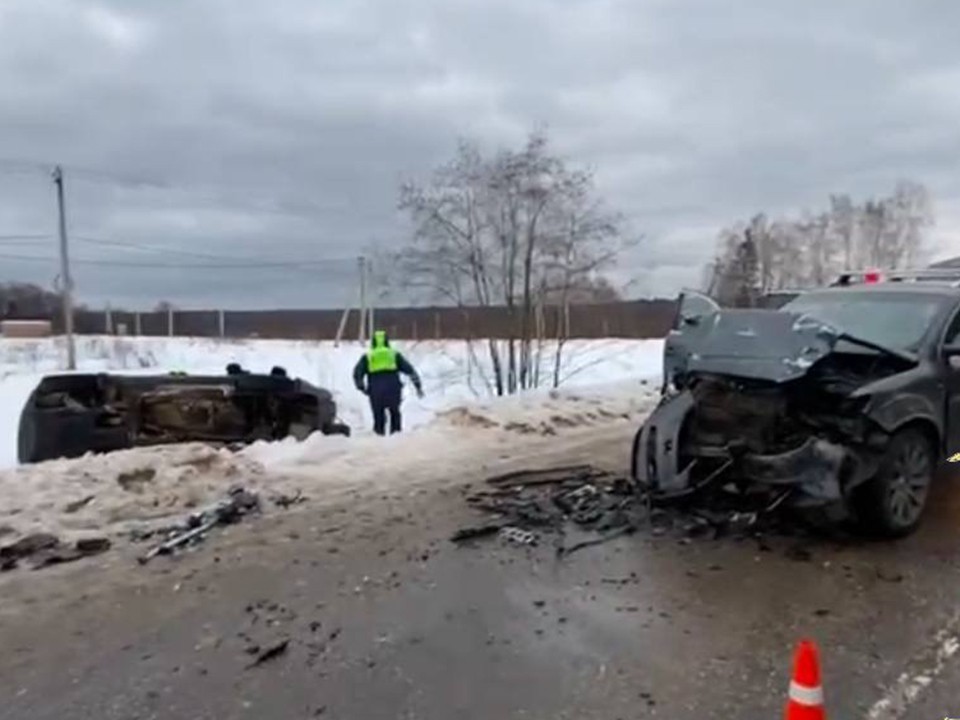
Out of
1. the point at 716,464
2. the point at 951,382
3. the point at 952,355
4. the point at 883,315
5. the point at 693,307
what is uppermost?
the point at 693,307

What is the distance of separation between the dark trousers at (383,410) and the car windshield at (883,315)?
6.10m

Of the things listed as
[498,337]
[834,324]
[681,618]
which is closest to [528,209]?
[498,337]

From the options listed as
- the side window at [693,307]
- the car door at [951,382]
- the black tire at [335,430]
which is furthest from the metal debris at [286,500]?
the car door at [951,382]

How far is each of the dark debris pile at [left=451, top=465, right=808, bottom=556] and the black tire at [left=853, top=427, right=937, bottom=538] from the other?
0.61 metres

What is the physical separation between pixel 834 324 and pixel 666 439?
1.95 m

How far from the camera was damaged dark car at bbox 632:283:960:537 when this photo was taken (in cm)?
609

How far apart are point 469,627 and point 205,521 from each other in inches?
117

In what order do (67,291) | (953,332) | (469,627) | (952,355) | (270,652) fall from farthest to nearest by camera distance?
(67,291) → (953,332) → (952,355) → (469,627) → (270,652)

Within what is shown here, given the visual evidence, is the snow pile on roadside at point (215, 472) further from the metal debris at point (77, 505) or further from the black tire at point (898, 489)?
the black tire at point (898, 489)

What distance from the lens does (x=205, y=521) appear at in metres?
6.94

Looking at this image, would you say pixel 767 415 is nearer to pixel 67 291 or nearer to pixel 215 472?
pixel 215 472

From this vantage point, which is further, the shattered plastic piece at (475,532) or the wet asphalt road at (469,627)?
the shattered plastic piece at (475,532)

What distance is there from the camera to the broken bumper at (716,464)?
5.98 meters

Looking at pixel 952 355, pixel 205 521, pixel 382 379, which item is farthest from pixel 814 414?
pixel 382 379
